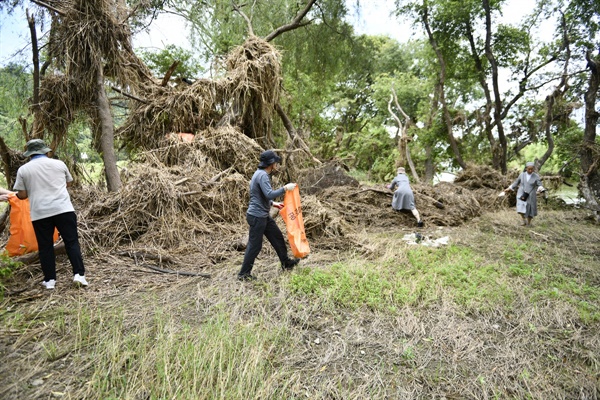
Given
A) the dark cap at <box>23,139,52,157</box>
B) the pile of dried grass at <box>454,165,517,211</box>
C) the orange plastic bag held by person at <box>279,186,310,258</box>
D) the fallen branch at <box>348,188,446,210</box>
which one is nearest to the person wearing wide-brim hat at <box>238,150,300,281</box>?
the orange plastic bag held by person at <box>279,186,310,258</box>

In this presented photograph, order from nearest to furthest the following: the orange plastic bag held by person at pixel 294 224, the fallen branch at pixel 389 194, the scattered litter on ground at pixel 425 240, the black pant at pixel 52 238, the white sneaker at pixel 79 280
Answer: the black pant at pixel 52 238
the white sneaker at pixel 79 280
the orange plastic bag held by person at pixel 294 224
the scattered litter on ground at pixel 425 240
the fallen branch at pixel 389 194

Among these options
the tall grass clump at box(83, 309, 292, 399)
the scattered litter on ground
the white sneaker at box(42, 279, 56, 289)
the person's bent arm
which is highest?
the person's bent arm

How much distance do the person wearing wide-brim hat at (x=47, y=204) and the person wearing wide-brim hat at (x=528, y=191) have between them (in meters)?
7.84

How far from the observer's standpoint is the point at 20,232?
3.99 metres

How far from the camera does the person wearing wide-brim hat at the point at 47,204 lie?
3.49 m

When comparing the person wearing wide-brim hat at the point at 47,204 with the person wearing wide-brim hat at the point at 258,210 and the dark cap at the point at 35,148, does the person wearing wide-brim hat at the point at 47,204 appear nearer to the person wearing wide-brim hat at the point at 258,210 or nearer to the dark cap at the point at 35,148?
the dark cap at the point at 35,148

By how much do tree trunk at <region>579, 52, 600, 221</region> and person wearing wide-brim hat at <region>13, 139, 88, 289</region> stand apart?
10386 millimetres

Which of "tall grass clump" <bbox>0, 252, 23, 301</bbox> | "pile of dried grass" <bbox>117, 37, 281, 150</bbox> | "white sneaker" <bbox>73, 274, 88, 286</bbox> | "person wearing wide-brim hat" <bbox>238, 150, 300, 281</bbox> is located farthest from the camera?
"pile of dried grass" <bbox>117, 37, 281, 150</bbox>

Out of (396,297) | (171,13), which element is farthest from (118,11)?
(396,297)

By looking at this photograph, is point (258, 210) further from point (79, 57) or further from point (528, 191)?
point (528, 191)

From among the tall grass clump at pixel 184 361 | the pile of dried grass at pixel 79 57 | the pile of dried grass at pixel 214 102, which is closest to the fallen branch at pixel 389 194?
the pile of dried grass at pixel 214 102

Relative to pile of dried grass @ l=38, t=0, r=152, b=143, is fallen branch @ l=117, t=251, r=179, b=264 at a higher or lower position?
lower

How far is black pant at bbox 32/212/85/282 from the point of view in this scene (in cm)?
355

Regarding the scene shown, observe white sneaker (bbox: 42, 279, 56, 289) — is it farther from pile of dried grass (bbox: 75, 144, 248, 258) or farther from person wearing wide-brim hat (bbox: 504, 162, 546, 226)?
person wearing wide-brim hat (bbox: 504, 162, 546, 226)
